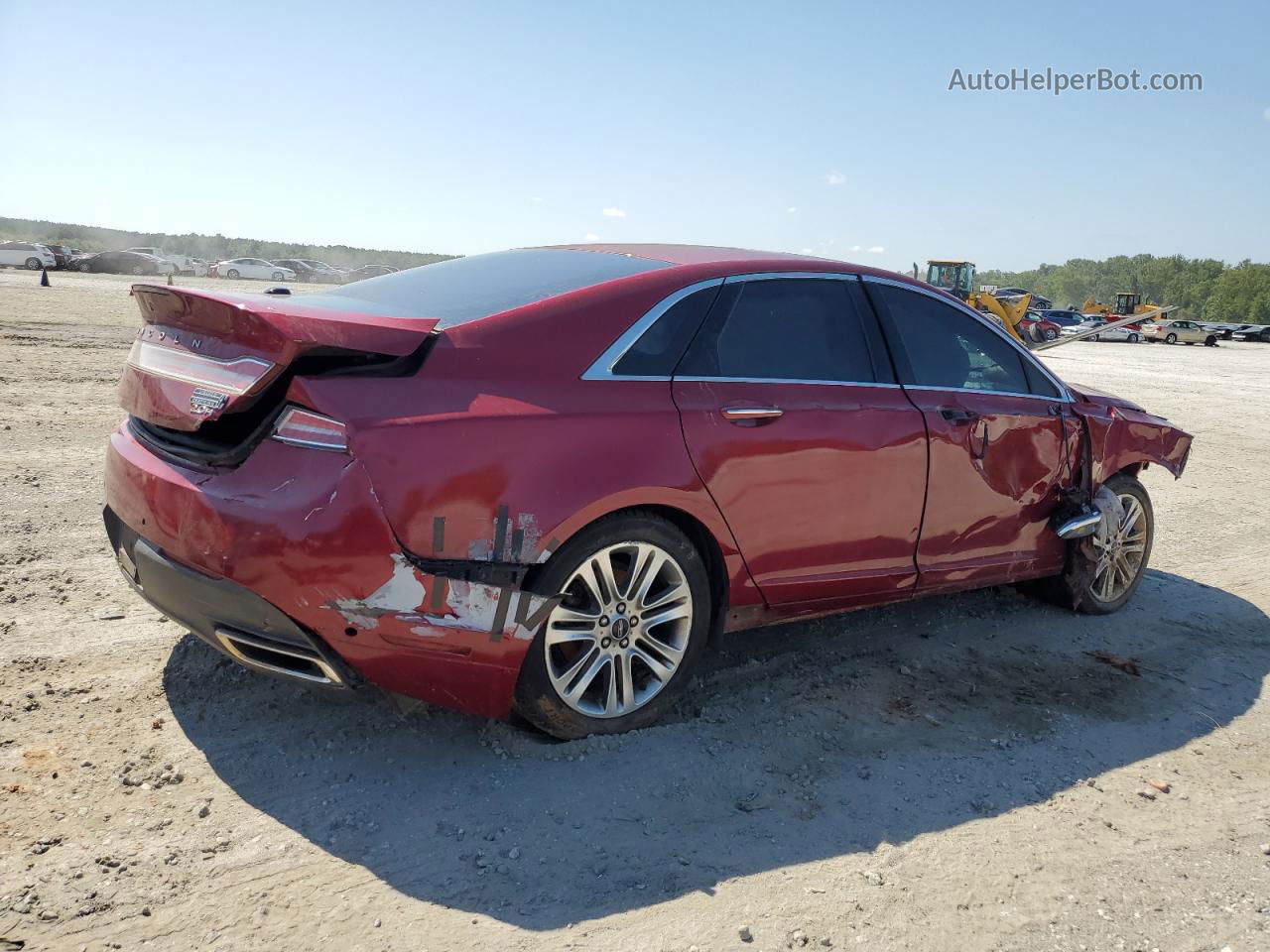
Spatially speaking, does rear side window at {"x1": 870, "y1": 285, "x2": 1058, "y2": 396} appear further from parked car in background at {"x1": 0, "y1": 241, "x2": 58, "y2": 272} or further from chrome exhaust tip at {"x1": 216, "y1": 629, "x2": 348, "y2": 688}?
parked car in background at {"x1": 0, "y1": 241, "x2": 58, "y2": 272}

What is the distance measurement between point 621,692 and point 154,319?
2.03 metres

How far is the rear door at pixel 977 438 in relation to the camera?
13.8 feet

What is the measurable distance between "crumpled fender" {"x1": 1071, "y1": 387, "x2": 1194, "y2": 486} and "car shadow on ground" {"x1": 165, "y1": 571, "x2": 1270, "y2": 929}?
1.10m

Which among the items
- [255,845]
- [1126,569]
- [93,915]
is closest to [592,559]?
[255,845]

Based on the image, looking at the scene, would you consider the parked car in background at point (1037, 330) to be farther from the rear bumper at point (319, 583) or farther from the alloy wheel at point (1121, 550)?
the rear bumper at point (319, 583)

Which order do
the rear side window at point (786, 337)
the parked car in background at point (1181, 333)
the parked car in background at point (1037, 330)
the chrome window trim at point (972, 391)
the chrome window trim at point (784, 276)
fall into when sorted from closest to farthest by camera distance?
1. the rear side window at point (786, 337)
2. the chrome window trim at point (784, 276)
3. the chrome window trim at point (972, 391)
4. the parked car in background at point (1037, 330)
5. the parked car in background at point (1181, 333)

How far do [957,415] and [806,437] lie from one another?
3.16ft

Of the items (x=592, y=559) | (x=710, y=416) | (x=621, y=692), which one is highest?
(x=710, y=416)

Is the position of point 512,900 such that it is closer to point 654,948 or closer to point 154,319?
point 654,948

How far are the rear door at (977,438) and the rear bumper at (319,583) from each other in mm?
2049

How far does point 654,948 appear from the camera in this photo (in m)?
2.44

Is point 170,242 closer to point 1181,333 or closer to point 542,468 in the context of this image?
point 1181,333

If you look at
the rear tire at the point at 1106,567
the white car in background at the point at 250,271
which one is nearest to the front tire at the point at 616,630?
the rear tire at the point at 1106,567

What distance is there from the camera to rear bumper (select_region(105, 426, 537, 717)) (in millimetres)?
2771
